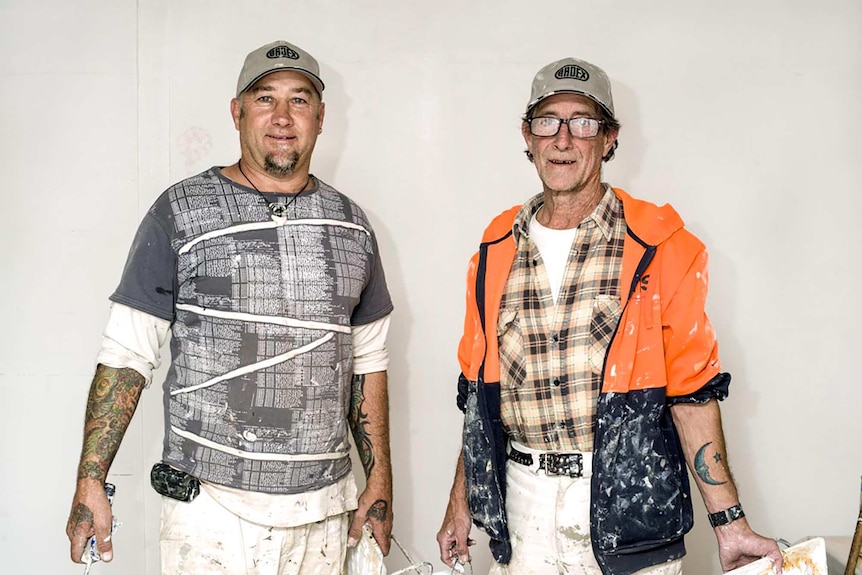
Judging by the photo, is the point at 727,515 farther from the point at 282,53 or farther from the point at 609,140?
the point at 282,53

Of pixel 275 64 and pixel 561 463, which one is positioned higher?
pixel 275 64

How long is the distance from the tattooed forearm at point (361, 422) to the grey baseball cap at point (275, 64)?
810mm

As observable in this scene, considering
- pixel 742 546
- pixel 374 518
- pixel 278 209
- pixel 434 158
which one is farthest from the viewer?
pixel 434 158

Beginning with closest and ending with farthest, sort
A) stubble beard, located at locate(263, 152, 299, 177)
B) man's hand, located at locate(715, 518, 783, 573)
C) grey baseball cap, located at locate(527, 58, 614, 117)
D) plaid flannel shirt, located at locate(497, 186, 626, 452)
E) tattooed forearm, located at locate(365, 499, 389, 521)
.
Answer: man's hand, located at locate(715, 518, 783, 573)
plaid flannel shirt, located at locate(497, 186, 626, 452)
grey baseball cap, located at locate(527, 58, 614, 117)
stubble beard, located at locate(263, 152, 299, 177)
tattooed forearm, located at locate(365, 499, 389, 521)

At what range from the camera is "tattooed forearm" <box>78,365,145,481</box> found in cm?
219

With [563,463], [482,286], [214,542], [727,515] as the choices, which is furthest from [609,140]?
[214,542]

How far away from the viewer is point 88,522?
2146mm

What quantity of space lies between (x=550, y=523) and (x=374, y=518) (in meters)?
0.53

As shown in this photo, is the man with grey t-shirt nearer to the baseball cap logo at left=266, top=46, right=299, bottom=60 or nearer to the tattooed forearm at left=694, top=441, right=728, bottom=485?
the baseball cap logo at left=266, top=46, right=299, bottom=60

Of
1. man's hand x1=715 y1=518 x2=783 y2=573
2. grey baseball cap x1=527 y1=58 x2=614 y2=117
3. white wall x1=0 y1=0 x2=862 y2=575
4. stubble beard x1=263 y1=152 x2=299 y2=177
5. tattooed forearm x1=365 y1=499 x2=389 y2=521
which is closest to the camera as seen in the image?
man's hand x1=715 y1=518 x2=783 y2=573

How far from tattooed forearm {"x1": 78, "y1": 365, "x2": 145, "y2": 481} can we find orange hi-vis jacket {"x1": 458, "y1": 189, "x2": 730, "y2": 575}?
0.85m

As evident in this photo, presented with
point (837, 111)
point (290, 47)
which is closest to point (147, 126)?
point (290, 47)

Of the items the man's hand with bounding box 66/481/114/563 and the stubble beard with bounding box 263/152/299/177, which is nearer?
the man's hand with bounding box 66/481/114/563

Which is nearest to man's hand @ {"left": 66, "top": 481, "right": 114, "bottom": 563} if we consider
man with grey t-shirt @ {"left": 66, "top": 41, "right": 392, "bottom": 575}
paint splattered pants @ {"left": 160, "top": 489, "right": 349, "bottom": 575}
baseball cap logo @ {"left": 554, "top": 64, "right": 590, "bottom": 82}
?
man with grey t-shirt @ {"left": 66, "top": 41, "right": 392, "bottom": 575}
